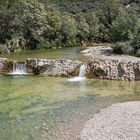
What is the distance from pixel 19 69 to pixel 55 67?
464cm

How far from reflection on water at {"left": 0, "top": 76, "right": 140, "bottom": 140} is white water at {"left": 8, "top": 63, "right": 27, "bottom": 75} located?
3072 millimetres

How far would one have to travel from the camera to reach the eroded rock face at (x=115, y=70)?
3719 centimetres

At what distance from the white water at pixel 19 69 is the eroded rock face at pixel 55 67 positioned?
2.59 ft

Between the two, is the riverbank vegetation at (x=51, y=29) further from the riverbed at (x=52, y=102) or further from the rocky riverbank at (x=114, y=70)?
the riverbed at (x=52, y=102)

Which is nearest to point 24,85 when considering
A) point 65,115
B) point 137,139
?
point 65,115

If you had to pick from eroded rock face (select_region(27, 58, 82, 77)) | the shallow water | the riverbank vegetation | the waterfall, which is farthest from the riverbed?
the riverbank vegetation

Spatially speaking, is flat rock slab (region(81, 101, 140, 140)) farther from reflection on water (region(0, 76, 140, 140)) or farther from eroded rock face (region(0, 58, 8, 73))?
eroded rock face (region(0, 58, 8, 73))

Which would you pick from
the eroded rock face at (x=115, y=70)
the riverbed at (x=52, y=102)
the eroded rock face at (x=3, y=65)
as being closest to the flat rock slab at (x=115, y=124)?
the riverbed at (x=52, y=102)

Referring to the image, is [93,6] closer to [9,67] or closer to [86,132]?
[9,67]

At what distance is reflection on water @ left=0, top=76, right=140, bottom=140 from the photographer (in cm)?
2106

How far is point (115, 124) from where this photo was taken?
70.3ft

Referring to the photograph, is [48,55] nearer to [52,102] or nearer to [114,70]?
[114,70]

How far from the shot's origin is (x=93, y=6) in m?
123

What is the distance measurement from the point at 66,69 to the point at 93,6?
86.1 metres
